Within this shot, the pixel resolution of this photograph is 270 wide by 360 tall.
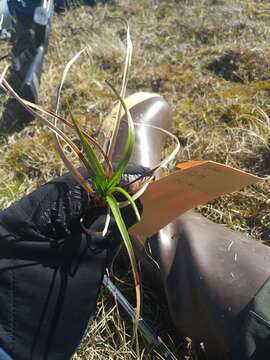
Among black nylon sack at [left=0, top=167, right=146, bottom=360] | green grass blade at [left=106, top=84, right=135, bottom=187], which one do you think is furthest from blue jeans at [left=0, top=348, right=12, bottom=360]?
green grass blade at [left=106, top=84, right=135, bottom=187]

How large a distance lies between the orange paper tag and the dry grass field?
1.12 ft

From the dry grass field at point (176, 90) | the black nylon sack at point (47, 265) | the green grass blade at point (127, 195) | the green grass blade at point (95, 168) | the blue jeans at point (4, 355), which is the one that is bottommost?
the dry grass field at point (176, 90)

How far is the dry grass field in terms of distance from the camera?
153 cm

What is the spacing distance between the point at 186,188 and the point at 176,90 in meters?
1.32

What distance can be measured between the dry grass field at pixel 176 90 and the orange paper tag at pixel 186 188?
0.34m

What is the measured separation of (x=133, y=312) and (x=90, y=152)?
618mm

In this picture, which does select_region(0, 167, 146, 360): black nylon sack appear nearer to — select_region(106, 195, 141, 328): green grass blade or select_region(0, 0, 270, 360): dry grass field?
select_region(106, 195, 141, 328): green grass blade

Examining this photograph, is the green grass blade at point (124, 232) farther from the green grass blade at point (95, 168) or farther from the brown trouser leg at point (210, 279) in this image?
the brown trouser leg at point (210, 279)

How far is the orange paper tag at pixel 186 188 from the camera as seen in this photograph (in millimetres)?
977

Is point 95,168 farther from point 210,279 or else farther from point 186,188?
point 210,279

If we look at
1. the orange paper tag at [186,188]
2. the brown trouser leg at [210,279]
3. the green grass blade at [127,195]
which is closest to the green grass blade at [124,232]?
the green grass blade at [127,195]

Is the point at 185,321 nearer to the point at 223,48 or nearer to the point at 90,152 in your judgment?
the point at 90,152

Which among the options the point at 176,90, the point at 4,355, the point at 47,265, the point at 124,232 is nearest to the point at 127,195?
the point at 124,232

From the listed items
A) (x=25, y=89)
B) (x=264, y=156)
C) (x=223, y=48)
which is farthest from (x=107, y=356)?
(x=223, y=48)
